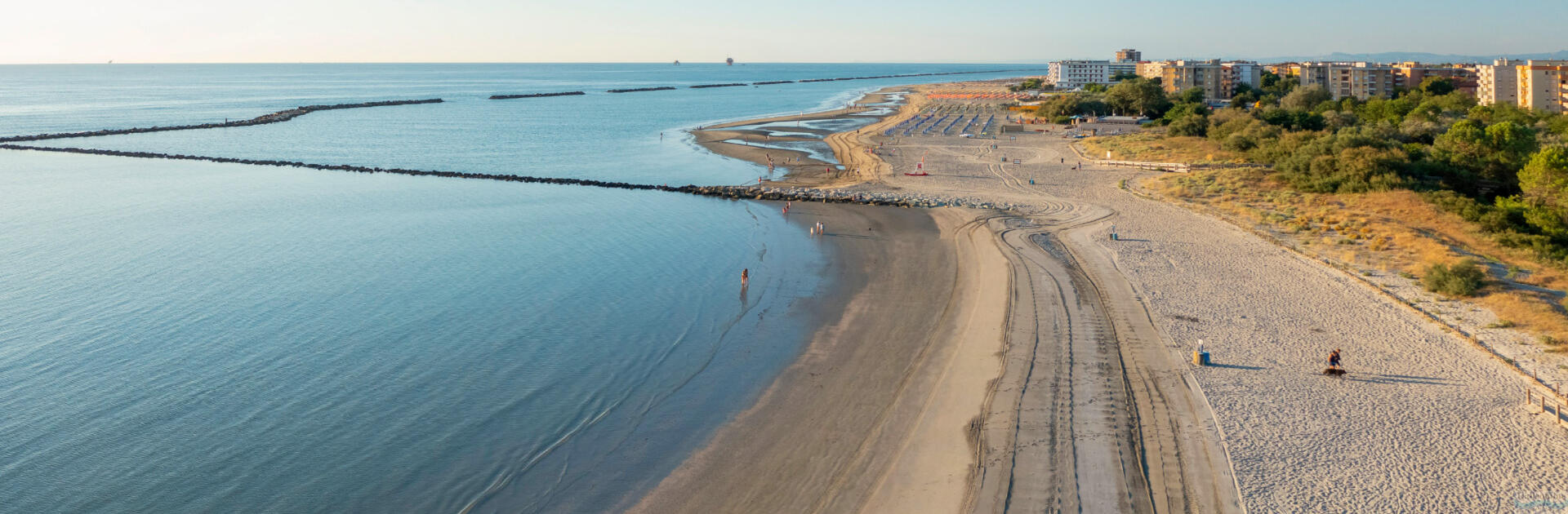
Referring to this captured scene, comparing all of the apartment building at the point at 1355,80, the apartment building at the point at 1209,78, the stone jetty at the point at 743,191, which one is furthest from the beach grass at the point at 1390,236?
the apartment building at the point at 1209,78

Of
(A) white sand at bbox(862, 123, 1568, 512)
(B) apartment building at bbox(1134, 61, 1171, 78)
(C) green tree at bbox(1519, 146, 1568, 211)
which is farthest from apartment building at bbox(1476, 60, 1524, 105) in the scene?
(A) white sand at bbox(862, 123, 1568, 512)

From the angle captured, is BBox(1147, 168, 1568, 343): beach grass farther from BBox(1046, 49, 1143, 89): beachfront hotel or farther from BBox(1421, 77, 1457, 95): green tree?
BBox(1046, 49, 1143, 89): beachfront hotel

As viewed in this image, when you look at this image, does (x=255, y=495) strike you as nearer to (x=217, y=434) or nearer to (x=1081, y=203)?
(x=217, y=434)

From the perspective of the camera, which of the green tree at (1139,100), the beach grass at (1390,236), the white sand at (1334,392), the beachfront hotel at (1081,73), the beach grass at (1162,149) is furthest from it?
the beachfront hotel at (1081,73)

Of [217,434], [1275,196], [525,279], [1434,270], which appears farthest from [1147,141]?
[217,434]

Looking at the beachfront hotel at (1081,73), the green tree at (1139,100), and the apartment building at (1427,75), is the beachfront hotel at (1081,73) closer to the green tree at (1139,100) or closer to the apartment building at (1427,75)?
the apartment building at (1427,75)
